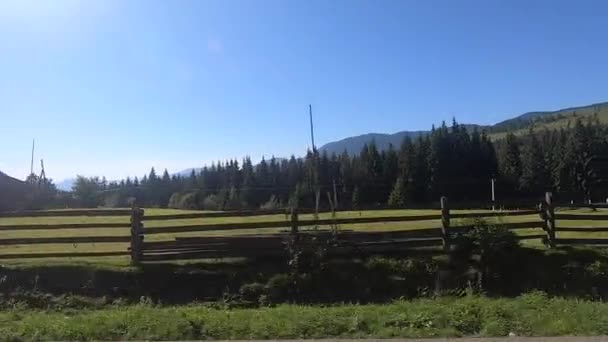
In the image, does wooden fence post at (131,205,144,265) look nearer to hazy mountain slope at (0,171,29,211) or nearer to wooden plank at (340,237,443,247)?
wooden plank at (340,237,443,247)

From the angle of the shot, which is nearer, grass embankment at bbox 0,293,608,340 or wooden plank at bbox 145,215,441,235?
grass embankment at bbox 0,293,608,340

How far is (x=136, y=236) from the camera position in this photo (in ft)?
52.1

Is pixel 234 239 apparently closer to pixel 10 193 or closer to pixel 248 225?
pixel 248 225

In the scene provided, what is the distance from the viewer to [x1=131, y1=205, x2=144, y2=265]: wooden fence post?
15.8 metres

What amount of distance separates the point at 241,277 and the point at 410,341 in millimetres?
8208

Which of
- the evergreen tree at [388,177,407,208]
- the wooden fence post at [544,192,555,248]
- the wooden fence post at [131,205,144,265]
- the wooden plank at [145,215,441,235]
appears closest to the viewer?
the wooden fence post at [131,205,144,265]

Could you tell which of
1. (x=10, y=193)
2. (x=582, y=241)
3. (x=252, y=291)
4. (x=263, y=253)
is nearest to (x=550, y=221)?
(x=582, y=241)

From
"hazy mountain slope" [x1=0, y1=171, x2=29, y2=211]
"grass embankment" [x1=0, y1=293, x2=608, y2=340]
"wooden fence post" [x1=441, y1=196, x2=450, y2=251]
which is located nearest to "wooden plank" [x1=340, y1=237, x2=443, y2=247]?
"wooden fence post" [x1=441, y1=196, x2=450, y2=251]

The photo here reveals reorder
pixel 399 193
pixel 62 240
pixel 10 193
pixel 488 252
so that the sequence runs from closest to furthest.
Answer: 1. pixel 488 252
2. pixel 62 240
3. pixel 10 193
4. pixel 399 193

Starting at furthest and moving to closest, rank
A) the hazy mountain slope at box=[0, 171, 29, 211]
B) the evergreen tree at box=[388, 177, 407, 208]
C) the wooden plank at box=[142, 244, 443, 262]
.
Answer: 1. the evergreen tree at box=[388, 177, 407, 208]
2. the hazy mountain slope at box=[0, 171, 29, 211]
3. the wooden plank at box=[142, 244, 443, 262]

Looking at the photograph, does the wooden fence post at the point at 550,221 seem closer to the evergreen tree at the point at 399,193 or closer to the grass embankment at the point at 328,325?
the grass embankment at the point at 328,325

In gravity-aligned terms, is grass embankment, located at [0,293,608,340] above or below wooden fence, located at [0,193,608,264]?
below

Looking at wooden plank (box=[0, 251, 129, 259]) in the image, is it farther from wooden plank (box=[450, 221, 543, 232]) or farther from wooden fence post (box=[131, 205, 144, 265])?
wooden plank (box=[450, 221, 543, 232])

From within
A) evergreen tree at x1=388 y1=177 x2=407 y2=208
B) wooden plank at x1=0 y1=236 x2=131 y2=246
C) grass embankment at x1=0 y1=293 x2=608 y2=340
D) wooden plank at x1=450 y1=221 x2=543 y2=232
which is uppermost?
evergreen tree at x1=388 y1=177 x2=407 y2=208
